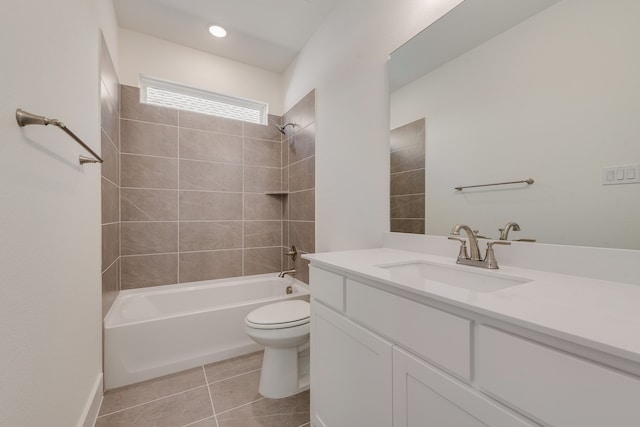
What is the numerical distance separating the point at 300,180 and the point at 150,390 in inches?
76.5

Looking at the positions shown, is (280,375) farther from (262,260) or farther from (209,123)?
(209,123)

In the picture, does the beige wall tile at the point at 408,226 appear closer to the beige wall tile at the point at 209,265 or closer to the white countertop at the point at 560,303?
the white countertop at the point at 560,303

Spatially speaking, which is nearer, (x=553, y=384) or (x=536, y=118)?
(x=553, y=384)

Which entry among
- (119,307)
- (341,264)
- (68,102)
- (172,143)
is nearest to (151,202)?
(172,143)

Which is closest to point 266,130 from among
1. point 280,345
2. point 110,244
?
point 110,244

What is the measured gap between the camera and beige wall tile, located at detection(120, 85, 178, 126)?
7.29ft

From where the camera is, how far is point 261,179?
2.80 m

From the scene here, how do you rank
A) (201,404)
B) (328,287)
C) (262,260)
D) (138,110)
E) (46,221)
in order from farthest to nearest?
(262,260), (138,110), (201,404), (328,287), (46,221)

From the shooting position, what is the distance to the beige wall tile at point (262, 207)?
8.95ft

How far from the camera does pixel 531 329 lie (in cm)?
48

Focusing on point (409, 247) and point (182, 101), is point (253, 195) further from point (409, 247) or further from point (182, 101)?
point (409, 247)

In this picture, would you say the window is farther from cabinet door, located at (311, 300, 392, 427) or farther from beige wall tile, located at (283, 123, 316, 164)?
cabinet door, located at (311, 300, 392, 427)

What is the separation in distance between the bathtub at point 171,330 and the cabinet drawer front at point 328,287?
3.48 ft

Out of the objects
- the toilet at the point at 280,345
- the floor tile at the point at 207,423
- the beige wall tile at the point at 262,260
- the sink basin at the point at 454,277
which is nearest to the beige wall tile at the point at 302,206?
the beige wall tile at the point at 262,260
